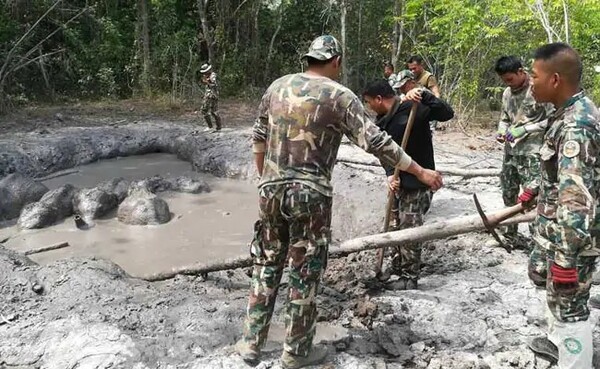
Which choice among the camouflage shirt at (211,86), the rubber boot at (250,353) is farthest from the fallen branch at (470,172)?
the camouflage shirt at (211,86)

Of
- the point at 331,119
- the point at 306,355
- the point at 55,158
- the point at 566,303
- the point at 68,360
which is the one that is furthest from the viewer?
the point at 55,158

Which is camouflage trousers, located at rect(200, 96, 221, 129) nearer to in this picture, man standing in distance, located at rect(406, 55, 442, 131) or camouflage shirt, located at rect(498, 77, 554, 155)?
man standing in distance, located at rect(406, 55, 442, 131)

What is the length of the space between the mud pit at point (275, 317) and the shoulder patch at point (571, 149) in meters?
1.36

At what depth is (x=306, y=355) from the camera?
3.00 metres

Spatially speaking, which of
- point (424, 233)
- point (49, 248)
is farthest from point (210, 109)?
point (424, 233)

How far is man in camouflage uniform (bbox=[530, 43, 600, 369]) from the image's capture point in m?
2.38

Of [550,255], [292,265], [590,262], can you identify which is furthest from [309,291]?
[590,262]

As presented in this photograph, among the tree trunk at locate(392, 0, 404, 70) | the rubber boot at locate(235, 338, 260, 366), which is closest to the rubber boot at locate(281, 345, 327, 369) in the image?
the rubber boot at locate(235, 338, 260, 366)

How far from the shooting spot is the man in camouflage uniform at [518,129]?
14.1ft

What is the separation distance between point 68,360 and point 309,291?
63.0 inches

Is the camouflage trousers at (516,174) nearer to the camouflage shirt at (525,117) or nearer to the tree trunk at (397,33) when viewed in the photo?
the camouflage shirt at (525,117)

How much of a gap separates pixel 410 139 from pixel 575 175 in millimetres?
1647

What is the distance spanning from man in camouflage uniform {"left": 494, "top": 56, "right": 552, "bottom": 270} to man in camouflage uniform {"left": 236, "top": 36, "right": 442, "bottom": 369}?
1773mm

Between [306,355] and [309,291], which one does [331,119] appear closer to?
[309,291]
